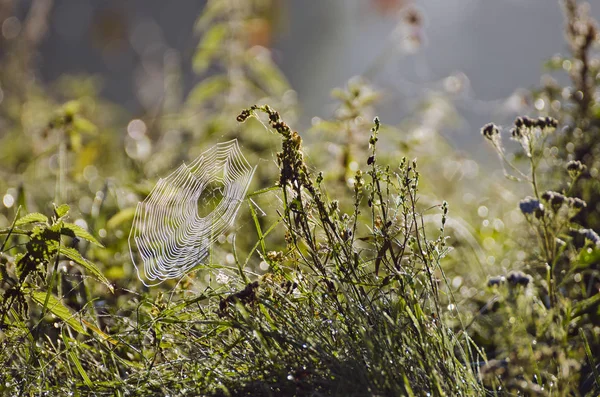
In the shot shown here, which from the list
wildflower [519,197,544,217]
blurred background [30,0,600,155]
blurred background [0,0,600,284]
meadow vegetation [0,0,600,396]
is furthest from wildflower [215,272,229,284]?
blurred background [30,0,600,155]

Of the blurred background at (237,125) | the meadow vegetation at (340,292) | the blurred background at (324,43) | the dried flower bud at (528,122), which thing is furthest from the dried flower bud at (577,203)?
the blurred background at (324,43)

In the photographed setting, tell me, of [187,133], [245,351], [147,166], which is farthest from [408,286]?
[187,133]

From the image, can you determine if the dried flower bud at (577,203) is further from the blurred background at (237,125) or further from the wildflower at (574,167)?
the blurred background at (237,125)

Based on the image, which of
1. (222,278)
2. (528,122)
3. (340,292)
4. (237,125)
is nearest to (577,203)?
(528,122)

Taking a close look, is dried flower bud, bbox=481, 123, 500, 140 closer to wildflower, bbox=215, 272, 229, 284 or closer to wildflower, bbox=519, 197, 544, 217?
wildflower, bbox=519, 197, 544, 217

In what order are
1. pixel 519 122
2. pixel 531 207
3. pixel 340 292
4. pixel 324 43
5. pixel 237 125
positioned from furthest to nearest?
1. pixel 324 43
2. pixel 237 125
3. pixel 519 122
4. pixel 531 207
5. pixel 340 292

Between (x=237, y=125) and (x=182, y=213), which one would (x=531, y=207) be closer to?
(x=182, y=213)

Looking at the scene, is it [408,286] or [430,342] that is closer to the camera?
[430,342]

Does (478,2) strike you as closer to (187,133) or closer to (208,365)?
(187,133)
